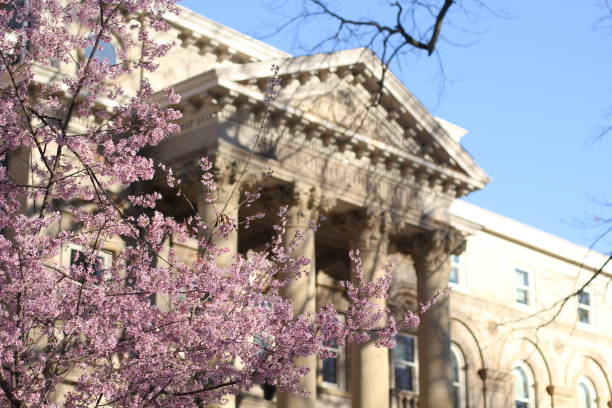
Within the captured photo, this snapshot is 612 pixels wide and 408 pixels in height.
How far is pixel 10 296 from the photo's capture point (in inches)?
503

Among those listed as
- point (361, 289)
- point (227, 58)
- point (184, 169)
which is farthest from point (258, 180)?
point (361, 289)

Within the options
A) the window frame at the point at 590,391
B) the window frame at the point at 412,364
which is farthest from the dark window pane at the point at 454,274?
the window frame at the point at 590,391

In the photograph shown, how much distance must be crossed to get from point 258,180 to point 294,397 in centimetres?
473

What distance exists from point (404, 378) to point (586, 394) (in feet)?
34.1

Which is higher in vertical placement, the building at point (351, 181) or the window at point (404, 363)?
the building at point (351, 181)

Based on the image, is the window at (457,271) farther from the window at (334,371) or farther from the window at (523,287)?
the window at (334,371)

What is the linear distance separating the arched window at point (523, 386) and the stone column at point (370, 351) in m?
12.1

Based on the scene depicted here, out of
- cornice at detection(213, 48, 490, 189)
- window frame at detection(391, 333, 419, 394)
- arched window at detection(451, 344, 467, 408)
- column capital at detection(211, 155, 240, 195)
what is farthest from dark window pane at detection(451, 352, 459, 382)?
column capital at detection(211, 155, 240, 195)

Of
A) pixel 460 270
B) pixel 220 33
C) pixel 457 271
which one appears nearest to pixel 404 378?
pixel 457 271

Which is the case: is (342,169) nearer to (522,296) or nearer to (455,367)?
(455,367)

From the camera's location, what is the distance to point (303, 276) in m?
24.3

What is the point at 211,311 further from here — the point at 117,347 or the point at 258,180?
the point at 258,180

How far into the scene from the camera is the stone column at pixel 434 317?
27.6 meters

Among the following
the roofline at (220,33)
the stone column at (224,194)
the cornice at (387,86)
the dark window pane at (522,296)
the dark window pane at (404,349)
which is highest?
the roofline at (220,33)
